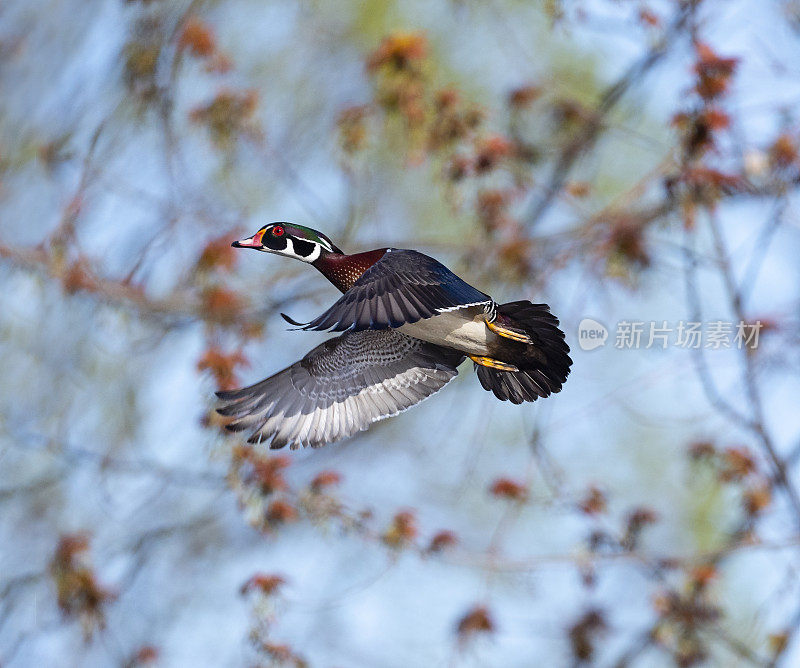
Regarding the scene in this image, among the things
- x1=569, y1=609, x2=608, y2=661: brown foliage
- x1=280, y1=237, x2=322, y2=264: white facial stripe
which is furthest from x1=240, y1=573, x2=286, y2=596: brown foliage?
x1=280, y1=237, x2=322, y2=264: white facial stripe

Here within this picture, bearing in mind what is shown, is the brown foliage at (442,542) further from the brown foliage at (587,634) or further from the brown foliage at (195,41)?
the brown foliage at (195,41)

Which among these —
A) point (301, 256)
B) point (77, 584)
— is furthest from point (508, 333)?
point (77, 584)

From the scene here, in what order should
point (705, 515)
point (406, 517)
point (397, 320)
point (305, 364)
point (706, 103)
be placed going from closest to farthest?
point (397, 320) → point (305, 364) → point (706, 103) → point (406, 517) → point (705, 515)

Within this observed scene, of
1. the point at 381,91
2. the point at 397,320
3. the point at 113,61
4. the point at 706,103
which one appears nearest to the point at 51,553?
the point at 113,61

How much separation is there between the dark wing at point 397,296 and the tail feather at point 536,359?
17 centimetres

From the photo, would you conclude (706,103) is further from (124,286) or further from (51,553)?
(51,553)

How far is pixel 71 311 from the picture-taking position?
580 centimetres

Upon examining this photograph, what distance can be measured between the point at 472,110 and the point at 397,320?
3.87 metres

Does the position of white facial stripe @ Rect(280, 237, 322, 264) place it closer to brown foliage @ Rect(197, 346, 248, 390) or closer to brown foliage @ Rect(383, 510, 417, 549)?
brown foliage @ Rect(197, 346, 248, 390)

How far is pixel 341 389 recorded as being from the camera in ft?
9.27

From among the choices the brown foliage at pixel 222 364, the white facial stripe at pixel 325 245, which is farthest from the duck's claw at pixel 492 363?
the brown foliage at pixel 222 364

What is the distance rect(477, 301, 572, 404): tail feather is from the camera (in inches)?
88.7

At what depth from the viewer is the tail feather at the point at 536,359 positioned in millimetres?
2252

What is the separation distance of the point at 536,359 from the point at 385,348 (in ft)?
A: 1.90
